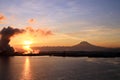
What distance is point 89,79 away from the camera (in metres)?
45.3

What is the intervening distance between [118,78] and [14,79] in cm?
2218

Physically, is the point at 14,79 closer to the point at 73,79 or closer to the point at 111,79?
the point at 73,79

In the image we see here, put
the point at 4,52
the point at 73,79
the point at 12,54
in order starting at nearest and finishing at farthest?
the point at 73,79 < the point at 4,52 < the point at 12,54

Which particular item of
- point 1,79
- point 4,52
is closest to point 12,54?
point 4,52

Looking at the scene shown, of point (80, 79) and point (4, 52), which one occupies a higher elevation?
point (4, 52)

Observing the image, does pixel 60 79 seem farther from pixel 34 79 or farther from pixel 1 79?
pixel 1 79

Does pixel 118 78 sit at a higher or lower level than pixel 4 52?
lower

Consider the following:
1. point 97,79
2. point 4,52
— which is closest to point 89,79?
point 97,79

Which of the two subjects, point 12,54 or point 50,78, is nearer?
point 50,78

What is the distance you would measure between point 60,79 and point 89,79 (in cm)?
604

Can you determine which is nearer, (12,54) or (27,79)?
(27,79)

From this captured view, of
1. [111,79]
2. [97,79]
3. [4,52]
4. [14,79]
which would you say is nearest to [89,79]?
[97,79]

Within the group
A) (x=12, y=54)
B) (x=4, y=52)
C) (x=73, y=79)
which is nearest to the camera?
(x=73, y=79)

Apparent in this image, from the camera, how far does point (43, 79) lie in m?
45.7
